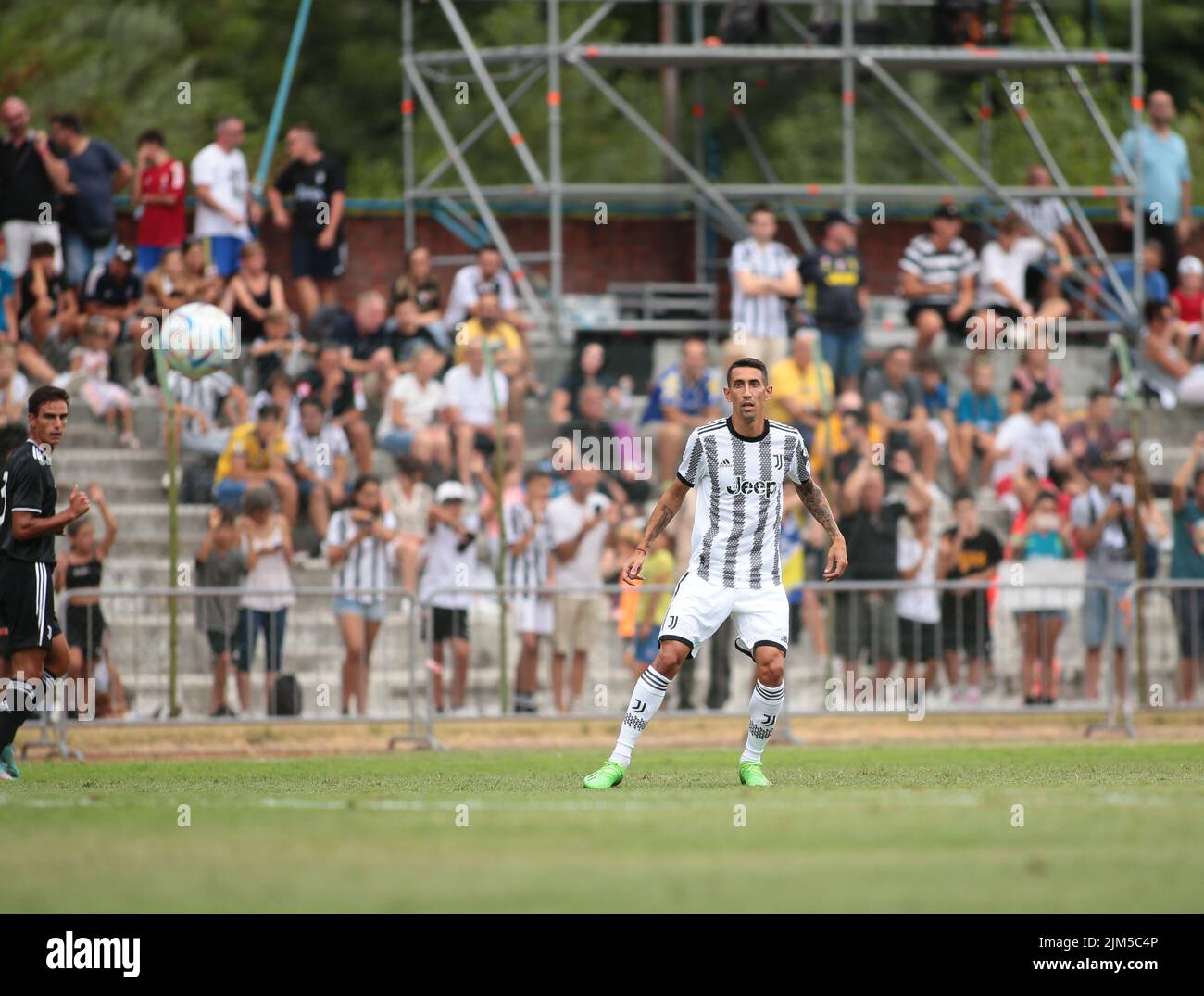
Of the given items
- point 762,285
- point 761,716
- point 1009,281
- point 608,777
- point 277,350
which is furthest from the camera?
point 1009,281

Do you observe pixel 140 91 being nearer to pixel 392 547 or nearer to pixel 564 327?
pixel 564 327

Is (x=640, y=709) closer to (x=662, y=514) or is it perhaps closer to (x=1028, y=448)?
(x=662, y=514)

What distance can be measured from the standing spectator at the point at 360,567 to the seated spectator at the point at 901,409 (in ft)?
17.2

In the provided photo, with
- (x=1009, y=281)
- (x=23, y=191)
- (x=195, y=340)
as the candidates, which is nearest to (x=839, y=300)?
(x=1009, y=281)

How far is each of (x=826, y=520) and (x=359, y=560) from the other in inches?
296

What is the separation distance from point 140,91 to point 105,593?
89.2 feet

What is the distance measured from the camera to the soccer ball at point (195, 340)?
19828mm

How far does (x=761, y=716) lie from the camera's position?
12.7m

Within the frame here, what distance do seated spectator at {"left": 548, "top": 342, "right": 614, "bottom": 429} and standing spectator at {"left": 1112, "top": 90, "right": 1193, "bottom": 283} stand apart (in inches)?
296

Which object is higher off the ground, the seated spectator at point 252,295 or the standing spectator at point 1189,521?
the seated spectator at point 252,295

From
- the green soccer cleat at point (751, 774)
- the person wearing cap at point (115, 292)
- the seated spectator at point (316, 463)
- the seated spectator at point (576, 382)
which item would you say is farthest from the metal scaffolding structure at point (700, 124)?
the green soccer cleat at point (751, 774)

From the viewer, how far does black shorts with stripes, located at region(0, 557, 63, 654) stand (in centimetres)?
1347

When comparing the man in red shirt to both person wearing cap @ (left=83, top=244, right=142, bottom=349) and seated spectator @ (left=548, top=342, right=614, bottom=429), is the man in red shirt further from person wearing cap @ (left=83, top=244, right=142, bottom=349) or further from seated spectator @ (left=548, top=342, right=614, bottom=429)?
seated spectator @ (left=548, top=342, right=614, bottom=429)

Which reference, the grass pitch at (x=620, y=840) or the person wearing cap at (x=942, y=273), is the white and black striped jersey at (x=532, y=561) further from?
the person wearing cap at (x=942, y=273)
